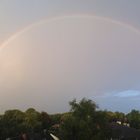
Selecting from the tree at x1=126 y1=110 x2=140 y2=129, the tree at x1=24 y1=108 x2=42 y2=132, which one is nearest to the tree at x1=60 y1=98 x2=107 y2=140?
the tree at x1=24 y1=108 x2=42 y2=132

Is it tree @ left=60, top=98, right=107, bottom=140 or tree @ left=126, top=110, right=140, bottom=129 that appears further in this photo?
tree @ left=126, top=110, right=140, bottom=129

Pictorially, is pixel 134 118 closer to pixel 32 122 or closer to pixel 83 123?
pixel 32 122

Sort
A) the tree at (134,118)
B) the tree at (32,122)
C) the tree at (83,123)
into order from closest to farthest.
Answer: the tree at (83,123) < the tree at (32,122) < the tree at (134,118)

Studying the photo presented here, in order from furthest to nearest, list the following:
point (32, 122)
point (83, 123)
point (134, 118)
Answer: point (134, 118)
point (32, 122)
point (83, 123)

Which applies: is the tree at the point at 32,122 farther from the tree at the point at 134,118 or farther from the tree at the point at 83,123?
the tree at the point at 134,118

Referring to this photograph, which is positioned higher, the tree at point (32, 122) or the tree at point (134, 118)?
the tree at point (134, 118)

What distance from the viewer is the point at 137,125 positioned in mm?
114375

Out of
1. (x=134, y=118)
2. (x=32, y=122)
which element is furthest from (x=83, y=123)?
(x=134, y=118)

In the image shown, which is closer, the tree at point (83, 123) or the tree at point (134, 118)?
the tree at point (83, 123)

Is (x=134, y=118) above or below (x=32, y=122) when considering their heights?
above

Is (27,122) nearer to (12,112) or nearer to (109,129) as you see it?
(12,112)

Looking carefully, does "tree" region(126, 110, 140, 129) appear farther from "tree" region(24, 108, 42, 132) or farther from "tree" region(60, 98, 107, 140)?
"tree" region(60, 98, 107, 140)

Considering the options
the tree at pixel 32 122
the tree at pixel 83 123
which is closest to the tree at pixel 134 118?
the tree at pixel 32 122

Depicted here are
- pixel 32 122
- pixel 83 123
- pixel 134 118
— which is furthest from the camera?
pixel 134 118
